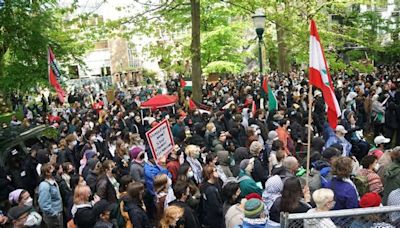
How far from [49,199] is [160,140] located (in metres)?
2.11

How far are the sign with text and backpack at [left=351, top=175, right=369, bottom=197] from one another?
335 cm

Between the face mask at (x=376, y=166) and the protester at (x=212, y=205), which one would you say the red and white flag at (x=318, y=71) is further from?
the protester at (x=212, y=205)

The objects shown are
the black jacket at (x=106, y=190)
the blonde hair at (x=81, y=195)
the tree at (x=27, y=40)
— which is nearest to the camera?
the blonde hair at (x=81, y=195)

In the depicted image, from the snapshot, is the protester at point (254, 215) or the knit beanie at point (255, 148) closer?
the protester at point (254, 215)

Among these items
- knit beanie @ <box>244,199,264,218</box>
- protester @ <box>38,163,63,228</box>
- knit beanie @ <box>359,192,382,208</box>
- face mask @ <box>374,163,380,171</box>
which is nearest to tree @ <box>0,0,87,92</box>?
protester @ <box>38,163,63,228</box>

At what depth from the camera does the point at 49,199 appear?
22.9 feet

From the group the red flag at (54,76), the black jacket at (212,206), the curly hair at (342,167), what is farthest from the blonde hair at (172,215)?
the red flag at (54,76)

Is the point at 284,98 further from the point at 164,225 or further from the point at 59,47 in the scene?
the point at 164,225

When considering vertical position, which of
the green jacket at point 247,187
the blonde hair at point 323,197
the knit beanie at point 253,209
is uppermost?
the blonde hair at point 323,197

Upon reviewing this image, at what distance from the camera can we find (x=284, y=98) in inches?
671

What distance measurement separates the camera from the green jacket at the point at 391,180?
18.9 ft

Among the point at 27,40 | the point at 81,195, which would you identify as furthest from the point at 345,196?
the point at 27,40

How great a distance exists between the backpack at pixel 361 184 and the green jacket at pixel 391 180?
0.79ft

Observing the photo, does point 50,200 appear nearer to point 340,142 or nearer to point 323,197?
point 323,197
